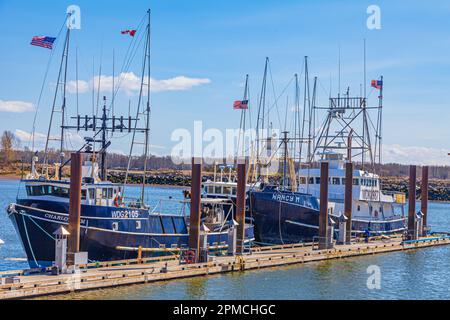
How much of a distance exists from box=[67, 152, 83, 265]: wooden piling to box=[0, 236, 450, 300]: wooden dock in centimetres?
101

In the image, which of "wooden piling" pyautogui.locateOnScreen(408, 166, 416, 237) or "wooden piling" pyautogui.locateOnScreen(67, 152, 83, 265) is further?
"wooden piling" pyautogui.locateOnScreen(408, 166, 416, 237)

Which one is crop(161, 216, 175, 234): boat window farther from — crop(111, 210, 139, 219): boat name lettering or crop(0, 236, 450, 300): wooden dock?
crop(111, 210, 139, 219): boat name lettering

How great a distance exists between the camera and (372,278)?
34.8 m

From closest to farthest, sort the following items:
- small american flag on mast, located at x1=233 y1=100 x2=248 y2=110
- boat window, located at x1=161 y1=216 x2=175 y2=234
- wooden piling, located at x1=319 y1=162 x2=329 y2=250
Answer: boat window, located at x1=161 y1=216 x2=175 y2=234, wooden piling, located at x1=319 y1=162 x2=329 y2=250, small american flag on mast, located at x1=233 y1=100 x2=248 y2=110

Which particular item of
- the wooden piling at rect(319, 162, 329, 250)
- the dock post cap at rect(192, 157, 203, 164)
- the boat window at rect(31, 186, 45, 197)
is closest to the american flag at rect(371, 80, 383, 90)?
the wooden piling at rect(319, 162, 329, 250)

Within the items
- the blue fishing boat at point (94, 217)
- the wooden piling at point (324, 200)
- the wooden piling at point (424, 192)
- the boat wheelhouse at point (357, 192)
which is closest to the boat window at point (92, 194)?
the blue fishing boat at point (94, 217)

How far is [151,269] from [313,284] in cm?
758

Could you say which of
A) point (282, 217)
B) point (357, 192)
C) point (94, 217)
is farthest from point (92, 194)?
point (357, 192)

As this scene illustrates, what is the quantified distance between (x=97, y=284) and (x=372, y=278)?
14.4 metres

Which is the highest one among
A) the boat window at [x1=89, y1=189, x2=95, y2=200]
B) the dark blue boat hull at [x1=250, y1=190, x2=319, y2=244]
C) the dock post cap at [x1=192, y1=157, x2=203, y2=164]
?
the dock post cap at [x1=192, y1=157, x2=203, y2=164]

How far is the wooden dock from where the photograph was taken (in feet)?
83.5
